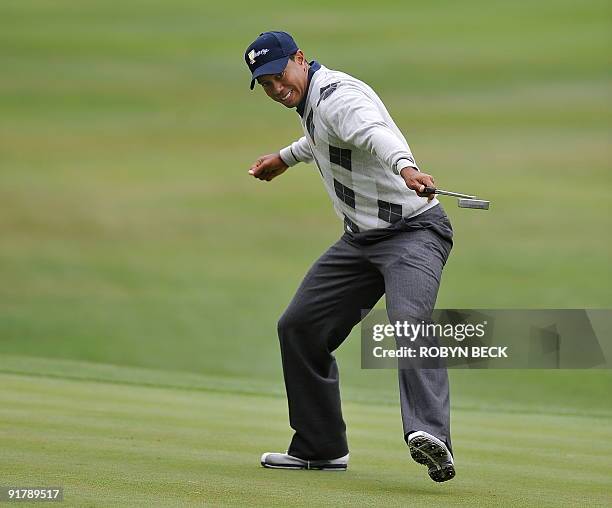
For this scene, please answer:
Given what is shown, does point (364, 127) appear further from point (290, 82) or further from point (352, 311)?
point (352, 311)

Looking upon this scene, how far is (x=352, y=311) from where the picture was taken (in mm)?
4133

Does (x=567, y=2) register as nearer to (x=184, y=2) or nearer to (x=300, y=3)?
(x=300, y=3)

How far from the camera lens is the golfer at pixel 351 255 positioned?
140 inches

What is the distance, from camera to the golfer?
3564 mm

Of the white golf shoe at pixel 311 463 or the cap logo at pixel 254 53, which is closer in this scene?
the cap logo at pixel 254 53

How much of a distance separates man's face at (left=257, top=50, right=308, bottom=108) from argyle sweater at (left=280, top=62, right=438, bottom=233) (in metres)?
0.02

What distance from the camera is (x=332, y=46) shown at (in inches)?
755

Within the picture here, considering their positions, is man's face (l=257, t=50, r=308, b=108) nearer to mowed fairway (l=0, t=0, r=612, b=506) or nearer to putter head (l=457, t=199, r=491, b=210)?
putter head (l=457, t=199, r=491, b=210)

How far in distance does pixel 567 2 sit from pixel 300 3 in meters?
3.97

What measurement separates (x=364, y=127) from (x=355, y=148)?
18 centimetres

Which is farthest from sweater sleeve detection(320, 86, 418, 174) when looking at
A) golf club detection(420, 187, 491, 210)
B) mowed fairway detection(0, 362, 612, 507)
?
mowed fairway detection(0, 362, 612, 507)

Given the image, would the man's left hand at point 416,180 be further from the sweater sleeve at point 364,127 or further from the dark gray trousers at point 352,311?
the dark gray trousers at point 352,311

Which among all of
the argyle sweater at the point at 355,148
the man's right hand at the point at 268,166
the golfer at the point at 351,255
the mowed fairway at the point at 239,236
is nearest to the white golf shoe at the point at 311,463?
the golfer at the point at 351,255

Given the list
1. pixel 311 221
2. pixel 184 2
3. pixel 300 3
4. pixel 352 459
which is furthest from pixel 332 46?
pixel 352 459
